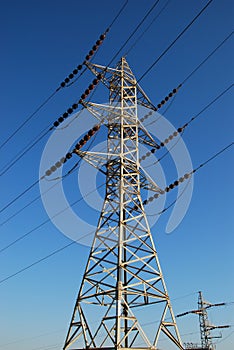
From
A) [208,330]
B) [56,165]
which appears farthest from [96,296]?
[208,330]

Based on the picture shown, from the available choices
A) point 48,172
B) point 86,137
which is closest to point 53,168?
point 48,172

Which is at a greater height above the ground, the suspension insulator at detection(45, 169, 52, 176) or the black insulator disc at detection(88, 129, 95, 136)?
the black insulator disc at detection(88, 129, 95, 136)

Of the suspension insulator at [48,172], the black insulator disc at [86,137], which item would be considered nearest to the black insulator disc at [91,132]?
the black insulator disc at [86,137]

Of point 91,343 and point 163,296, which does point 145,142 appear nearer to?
point 163,296

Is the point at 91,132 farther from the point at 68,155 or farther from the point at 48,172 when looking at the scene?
the point at 48,172

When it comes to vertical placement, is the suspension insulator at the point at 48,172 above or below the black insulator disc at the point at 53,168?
below

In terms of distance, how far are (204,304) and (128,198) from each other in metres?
47.2

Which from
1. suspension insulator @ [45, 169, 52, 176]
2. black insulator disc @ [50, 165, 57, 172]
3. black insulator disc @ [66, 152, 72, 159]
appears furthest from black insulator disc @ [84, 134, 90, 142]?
suspension insulator @ [45, 169, 52, 176]

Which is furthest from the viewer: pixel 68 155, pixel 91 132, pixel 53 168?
pixel 53 168

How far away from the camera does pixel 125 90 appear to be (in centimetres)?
2028

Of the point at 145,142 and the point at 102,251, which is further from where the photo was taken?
the point at 145,142

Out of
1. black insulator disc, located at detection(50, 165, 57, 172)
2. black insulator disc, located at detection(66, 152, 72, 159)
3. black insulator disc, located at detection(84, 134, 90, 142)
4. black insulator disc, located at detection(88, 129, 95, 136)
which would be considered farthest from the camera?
black insulator disc, located at detection(50, 165, 57, 172)

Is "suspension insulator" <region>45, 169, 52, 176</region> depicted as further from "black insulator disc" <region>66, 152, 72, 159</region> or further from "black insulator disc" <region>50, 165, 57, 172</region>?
"black insulator disc" <region>66, 152, 72, 159</region>

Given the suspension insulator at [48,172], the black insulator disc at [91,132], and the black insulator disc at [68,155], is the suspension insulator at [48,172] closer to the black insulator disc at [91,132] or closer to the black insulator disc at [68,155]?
the black insulator disc at [68,155]
